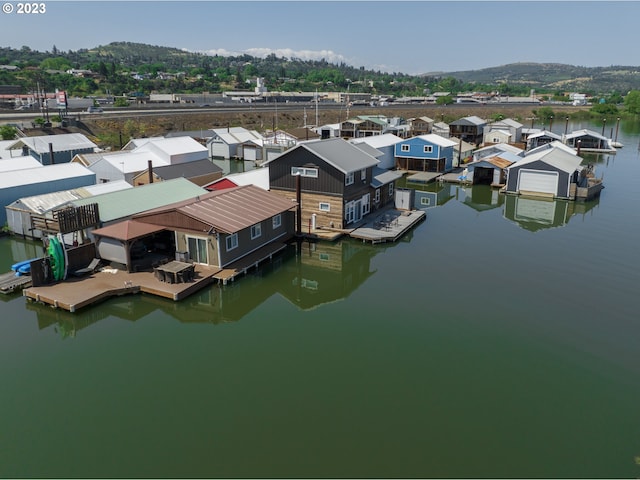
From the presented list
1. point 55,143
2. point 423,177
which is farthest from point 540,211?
point 55,143

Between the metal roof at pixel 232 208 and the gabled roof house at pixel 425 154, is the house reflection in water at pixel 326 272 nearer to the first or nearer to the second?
the metal roof at pixel 232 208

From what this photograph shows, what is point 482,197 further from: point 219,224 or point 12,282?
point 12,282

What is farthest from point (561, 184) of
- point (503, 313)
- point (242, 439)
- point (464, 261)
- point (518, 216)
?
point (242, 439)

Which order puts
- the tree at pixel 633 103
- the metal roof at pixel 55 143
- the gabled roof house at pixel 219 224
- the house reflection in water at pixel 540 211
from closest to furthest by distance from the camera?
the gabled roof house at pixel 219 224, the house reflection in water at pixel 540 211, the metal roof at pixel 55 143, the tree at pixel 633 103

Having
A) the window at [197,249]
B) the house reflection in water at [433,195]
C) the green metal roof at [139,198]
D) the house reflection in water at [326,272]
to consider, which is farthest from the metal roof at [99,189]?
the house reflection in water at [433,195]

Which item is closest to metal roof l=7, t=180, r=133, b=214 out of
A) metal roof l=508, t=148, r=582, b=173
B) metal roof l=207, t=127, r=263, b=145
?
metal roof l=207, t=127, r=263, b=145

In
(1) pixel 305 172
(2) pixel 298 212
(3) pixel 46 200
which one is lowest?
(2) pixel 298 212

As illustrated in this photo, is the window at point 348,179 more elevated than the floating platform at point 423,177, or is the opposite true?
the window at point 348,179
